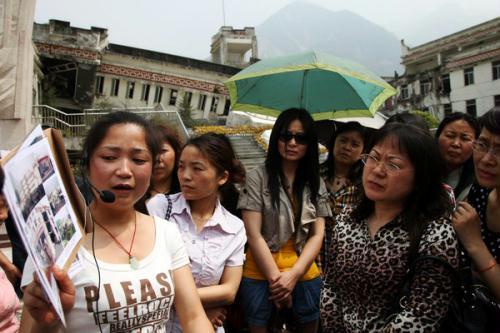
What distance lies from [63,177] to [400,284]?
56.1 inches

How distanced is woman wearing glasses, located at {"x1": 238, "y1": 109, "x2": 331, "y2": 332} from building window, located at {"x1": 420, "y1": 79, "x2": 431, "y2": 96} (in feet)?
114

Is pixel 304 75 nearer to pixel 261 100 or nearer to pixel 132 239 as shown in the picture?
pixel 261 100

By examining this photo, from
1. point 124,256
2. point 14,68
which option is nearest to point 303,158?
point 124,256

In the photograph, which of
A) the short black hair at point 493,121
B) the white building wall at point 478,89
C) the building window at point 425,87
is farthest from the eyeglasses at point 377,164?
the building window at point 425,87

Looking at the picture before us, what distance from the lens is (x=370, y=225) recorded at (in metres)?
1.96

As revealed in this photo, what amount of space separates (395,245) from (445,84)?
35.0 meters

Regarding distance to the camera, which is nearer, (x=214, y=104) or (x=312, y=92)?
(x=312, y=92)

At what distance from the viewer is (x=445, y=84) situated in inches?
1283

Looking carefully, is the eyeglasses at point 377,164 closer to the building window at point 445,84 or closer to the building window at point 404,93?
the building window at point 445,84

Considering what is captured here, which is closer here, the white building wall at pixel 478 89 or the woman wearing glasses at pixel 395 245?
the woman wearing glasses at pixel 395 245

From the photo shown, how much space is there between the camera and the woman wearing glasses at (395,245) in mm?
1671

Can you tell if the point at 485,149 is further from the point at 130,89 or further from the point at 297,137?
the point at 130,89

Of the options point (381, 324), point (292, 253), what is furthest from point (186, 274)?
point (292, 253)

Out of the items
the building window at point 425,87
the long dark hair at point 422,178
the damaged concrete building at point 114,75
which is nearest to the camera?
the long dark hair at point 422,178
